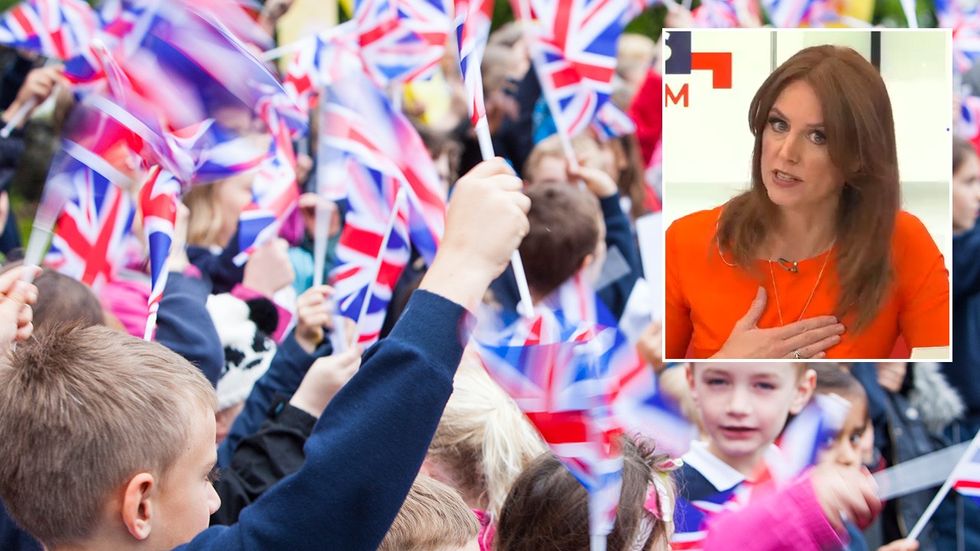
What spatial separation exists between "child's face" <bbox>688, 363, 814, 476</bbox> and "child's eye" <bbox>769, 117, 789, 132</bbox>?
93 cm

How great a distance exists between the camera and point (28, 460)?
1.79m

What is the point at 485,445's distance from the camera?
2703 millimetres

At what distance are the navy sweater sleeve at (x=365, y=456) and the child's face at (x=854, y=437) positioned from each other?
189cm

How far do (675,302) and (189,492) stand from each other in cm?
95

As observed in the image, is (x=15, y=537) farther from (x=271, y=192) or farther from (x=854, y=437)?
(x=854, y=437)

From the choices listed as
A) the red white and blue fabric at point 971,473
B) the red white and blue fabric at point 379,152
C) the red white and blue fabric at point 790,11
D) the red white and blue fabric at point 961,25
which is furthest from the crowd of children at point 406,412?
the red white and blue fabric at point 790,11

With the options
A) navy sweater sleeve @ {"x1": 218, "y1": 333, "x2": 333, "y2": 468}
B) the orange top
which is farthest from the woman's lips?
navy sweater sleeve @ {"x1": 218, "y1": 333, "x2": 333, "y2": 468}

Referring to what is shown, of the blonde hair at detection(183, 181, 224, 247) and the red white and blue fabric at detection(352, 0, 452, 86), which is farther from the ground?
the red white and blue fabric at detection(352, 0, 452, 86)

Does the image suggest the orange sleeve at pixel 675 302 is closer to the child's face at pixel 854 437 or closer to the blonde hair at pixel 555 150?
the child's face at pixel 854 437

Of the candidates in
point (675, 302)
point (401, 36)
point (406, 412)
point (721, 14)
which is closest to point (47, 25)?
point (401, 36)

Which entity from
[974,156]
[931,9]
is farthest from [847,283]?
[931,9]

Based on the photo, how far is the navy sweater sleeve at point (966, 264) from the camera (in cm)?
438

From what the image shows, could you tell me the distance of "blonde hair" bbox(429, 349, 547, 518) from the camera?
268 cm

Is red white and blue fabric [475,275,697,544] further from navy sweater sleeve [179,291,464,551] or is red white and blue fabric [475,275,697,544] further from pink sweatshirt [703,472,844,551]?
navy sweater sleeve [179,291,464,551]
